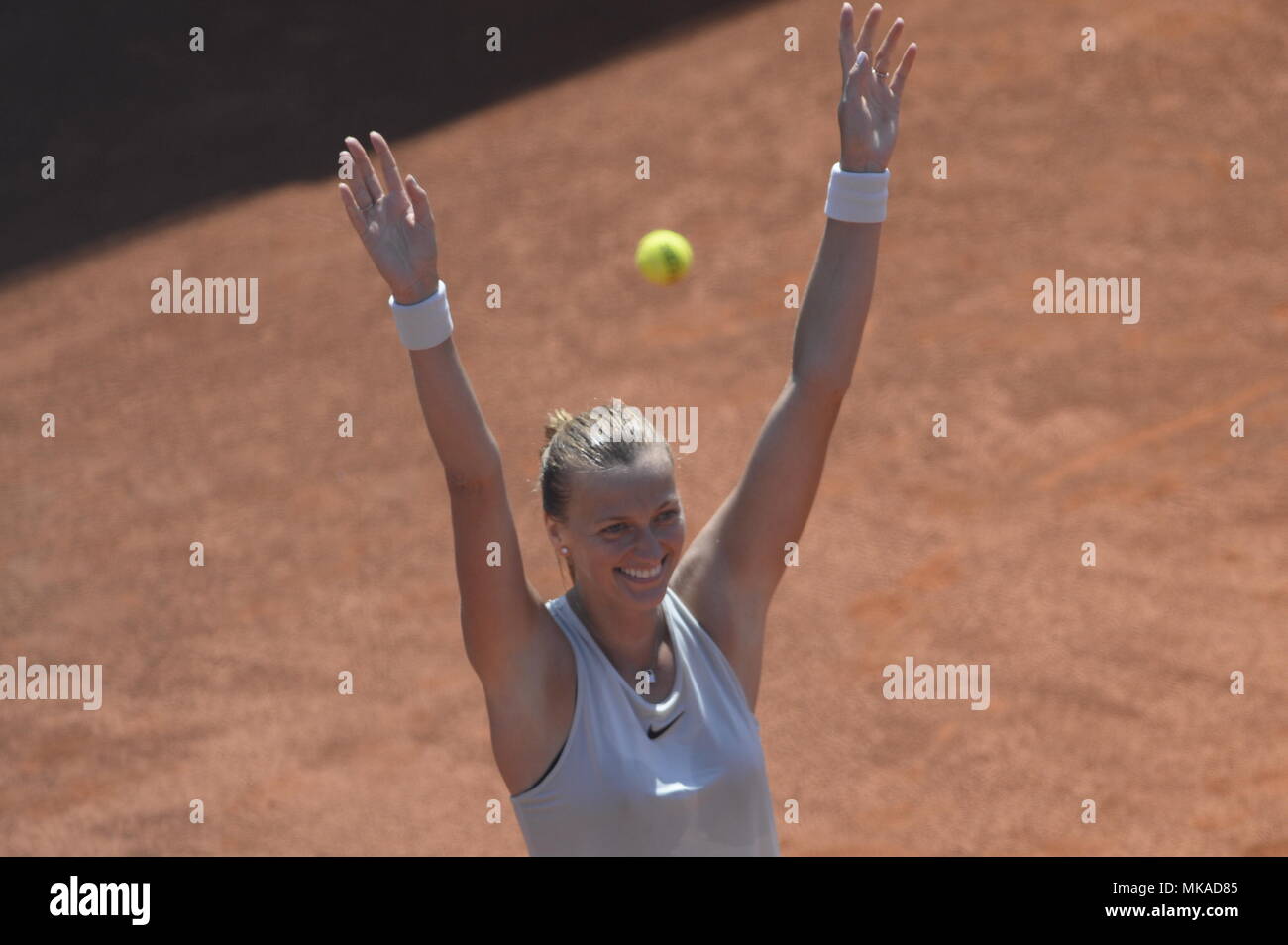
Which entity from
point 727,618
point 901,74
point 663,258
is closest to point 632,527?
point 727,618

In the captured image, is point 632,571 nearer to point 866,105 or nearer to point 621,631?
point 621,631

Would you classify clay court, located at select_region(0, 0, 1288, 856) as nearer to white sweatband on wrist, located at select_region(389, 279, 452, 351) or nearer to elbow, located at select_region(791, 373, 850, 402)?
elbow, located at select_region(791, 373, 850, 402)

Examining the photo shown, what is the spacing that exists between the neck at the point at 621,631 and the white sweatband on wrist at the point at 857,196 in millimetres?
894

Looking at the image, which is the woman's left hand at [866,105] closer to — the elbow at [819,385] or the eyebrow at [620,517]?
the elbow at [819,385]

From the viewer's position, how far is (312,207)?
1159 centimetres

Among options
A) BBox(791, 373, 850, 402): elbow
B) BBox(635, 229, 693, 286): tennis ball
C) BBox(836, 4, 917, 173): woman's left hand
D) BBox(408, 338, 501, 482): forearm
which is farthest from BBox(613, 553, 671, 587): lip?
BBox(635, 229, 693, 286): tennis ball

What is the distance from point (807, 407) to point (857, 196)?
1.45ft

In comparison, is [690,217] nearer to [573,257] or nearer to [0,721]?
[573,257]

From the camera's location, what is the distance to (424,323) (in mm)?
2629

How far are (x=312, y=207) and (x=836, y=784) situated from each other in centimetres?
673

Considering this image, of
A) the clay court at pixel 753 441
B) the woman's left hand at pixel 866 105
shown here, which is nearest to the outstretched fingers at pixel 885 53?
the woman's left hand at pixel 866 105

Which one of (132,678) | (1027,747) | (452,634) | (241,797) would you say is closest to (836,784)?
(1027,747)

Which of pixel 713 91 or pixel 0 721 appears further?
pixel 713 91

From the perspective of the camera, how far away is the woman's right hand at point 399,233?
104 inches
